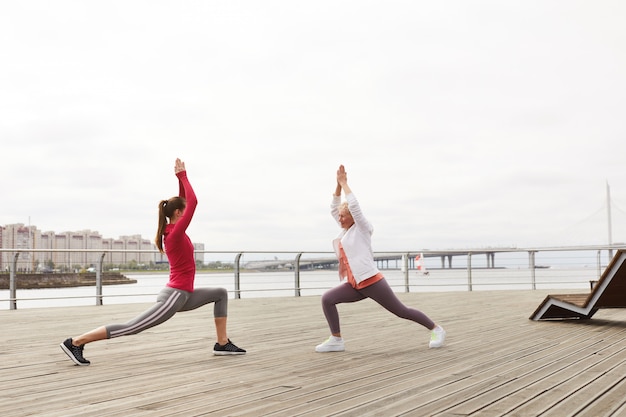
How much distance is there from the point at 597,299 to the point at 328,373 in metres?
4.23

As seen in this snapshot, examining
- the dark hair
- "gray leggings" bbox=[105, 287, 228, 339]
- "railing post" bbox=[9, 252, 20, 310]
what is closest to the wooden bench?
"gray leggings" bbox=[105, 287, 228, 339]

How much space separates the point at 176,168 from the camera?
5.06 metres

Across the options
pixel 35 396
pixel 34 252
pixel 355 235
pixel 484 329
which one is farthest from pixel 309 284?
pixel 35 396

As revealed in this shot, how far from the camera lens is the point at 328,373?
4270mm

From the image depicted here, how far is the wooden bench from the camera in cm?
671

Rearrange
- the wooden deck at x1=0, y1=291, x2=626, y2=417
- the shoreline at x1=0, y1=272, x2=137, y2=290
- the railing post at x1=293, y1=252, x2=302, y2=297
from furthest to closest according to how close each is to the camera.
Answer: the railing post at x1=293, y1=252, x2=302, y2=297, the shoreline at x1=0, y1=272, x2=137, y2=290, the wooden deck at x1=0, y1=291, x2=626, y2=417

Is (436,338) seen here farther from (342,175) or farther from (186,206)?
(186,206)

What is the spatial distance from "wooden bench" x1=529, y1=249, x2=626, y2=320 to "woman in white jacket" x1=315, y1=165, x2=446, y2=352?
7.90 feet

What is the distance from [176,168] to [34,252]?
7.77 m

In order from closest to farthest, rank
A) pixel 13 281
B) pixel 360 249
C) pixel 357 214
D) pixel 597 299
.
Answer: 1. pixel 357 214
2. pixel 360 249
3. pixel 597 299
4. pixel 13 281

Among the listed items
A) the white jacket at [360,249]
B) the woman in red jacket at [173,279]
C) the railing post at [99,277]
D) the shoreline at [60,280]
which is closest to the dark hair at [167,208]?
the woman in red jacket at [173,279]

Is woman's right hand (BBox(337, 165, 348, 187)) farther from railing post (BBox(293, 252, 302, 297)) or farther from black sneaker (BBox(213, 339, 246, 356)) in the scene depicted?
railing post (BBox(293, 252, 302, 297))

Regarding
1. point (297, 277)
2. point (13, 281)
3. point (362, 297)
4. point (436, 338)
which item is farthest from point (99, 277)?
point (436, 338)

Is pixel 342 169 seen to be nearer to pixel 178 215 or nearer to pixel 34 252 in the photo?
pixel 178 215
